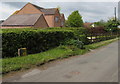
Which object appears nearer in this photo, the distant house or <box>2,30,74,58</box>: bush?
<box>2,30,74,58</box>: bush

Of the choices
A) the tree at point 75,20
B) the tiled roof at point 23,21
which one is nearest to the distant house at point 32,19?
the tiled roof at point 23,21

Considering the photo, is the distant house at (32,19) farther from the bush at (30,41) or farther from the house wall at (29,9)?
the bush at (30,41)

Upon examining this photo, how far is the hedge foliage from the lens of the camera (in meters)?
8.41

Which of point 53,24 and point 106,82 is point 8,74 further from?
point 53,24

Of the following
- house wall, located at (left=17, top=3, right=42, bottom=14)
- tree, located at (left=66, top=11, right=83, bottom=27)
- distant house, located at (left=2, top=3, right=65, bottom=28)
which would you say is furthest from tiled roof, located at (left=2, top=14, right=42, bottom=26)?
tree, located at (left=66, top=11, right=83, bottom=27)

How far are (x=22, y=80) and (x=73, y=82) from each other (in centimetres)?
184

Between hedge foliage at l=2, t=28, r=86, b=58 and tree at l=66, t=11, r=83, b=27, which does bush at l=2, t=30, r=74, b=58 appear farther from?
tree at l=66, t=11, r=83, b=27

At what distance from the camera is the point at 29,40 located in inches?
381

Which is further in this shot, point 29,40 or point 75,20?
point 75,20

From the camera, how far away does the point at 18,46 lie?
29.5 feet

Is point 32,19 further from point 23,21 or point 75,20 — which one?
point 75,20

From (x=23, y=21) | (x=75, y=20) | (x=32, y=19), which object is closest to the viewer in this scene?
(x=32, y=19)

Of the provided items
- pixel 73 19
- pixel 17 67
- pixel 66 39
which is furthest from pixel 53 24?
pixel 17 67

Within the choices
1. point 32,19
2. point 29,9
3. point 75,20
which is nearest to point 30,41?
point 32,19
